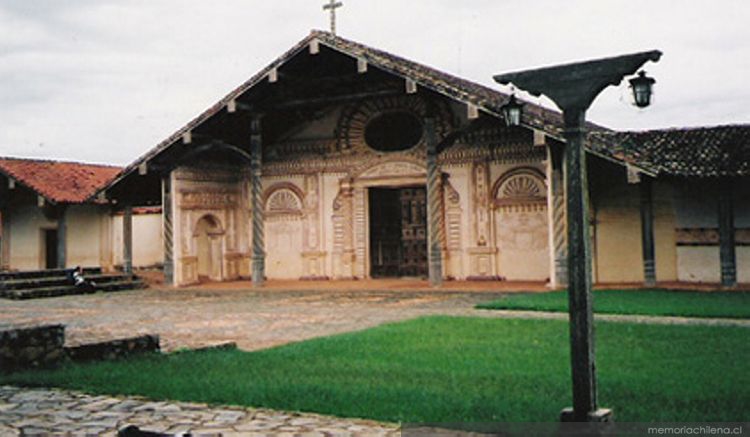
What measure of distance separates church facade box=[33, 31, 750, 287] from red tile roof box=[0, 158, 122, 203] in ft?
9.52

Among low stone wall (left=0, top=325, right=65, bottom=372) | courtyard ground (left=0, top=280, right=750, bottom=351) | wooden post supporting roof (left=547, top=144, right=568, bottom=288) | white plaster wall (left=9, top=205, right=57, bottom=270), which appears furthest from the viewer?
white plaster wall (left=9, top=205, right=57, bottom=270)

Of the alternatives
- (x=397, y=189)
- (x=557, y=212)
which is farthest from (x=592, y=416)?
(x=397, y=189)

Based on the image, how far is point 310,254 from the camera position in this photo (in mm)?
21578

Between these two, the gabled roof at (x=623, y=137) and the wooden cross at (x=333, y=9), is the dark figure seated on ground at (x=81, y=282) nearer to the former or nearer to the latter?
the gabled roof at (x=623, y=137)

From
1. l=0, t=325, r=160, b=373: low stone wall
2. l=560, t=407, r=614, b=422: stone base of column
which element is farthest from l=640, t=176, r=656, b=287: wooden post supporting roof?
l=560, t=407, r=614, b=422: stone base of column

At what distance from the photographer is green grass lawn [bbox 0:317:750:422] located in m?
5.55

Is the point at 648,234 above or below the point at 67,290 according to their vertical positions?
above

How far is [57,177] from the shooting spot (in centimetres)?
2577

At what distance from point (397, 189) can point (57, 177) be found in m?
12.3

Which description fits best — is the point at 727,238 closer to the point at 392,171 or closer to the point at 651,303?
the point at 651,303

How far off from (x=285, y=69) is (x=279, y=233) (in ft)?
18.0

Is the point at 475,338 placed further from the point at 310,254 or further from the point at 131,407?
the point at 310,254

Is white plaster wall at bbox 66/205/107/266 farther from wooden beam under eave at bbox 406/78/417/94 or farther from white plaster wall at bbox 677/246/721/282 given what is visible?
white plaster wall at bbox 677/246/721/282

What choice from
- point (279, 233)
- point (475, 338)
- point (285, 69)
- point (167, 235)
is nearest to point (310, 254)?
point (279, 233)
